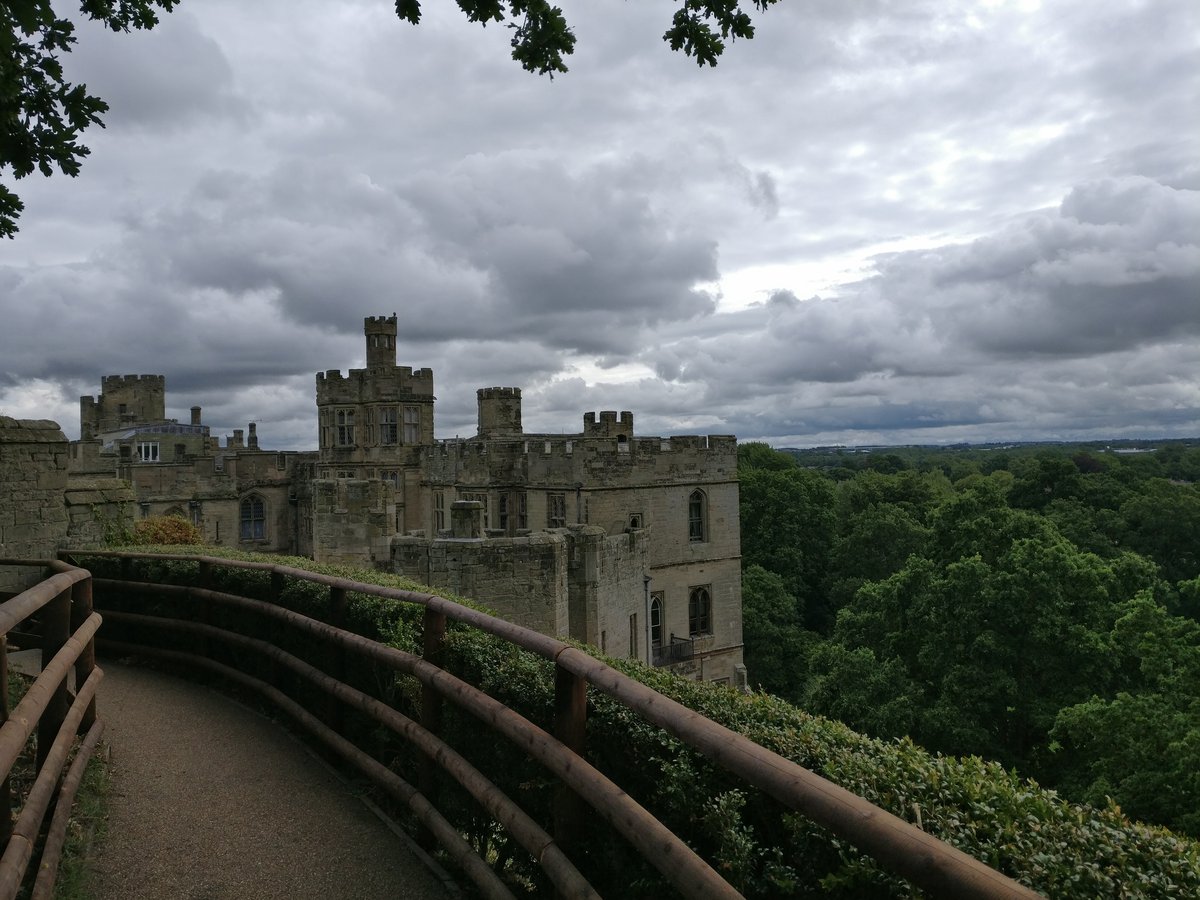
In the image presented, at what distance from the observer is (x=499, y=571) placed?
15.9 meters

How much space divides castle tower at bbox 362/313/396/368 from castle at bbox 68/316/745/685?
0.06m

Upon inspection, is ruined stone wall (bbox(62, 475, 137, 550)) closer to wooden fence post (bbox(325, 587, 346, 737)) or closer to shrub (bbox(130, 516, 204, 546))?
shrub (bbox(130, 516, 204, 546))

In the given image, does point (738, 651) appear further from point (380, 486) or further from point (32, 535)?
point (32, 535)

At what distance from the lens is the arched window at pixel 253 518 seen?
130 ft

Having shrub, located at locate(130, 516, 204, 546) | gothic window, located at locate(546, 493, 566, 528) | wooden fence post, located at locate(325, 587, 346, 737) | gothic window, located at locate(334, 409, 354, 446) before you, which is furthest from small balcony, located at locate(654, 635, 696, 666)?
wooden fence post, located at locate(325, 587, 346, 737)

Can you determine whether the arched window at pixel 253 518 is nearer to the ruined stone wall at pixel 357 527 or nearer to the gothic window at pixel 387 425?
the gothic window at pixel 387 425

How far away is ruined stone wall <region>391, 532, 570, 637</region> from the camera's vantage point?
15.6 meters

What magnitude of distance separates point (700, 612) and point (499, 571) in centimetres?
1722

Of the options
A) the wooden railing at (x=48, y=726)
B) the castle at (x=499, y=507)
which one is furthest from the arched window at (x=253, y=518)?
the wooden railing at (x=48, y=726)

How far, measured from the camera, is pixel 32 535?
1395cm

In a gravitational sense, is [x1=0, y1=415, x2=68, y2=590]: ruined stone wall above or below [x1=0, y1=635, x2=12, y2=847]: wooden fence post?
above

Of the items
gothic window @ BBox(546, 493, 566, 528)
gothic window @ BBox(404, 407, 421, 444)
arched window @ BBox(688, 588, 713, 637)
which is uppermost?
gothic window @ BBox(404, 407, 421, 444)

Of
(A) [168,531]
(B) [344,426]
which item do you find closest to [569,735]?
(A) [168,531]

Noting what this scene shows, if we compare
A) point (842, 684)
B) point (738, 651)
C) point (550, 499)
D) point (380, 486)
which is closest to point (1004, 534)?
point (842, 684)
